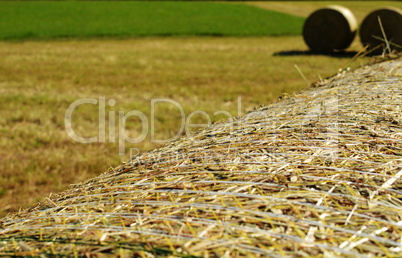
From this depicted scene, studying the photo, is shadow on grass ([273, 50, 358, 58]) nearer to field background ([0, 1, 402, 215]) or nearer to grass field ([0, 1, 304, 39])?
field background ([0, 1, 402, 215])

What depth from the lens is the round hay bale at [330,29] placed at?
50.6ft

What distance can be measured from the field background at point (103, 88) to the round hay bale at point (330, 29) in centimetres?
66

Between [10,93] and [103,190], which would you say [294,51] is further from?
[103,190]

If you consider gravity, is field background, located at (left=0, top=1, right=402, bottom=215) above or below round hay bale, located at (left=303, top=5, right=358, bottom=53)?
below

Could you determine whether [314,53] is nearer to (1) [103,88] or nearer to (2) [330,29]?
(2) [330,29]

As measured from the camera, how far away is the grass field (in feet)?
77.1

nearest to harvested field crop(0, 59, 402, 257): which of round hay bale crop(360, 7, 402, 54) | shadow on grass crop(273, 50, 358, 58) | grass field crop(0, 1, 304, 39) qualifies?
round hay bale crop(360, 7, 402, 54)

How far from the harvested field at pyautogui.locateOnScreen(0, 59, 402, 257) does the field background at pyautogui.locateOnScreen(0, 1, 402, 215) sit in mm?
1855

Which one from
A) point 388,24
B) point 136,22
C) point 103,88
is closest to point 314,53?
point 388,24

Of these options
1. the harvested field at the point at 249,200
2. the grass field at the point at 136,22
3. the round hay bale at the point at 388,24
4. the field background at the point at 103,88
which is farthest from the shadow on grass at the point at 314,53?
the harvested field at the point at 249,200

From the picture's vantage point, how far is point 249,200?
5.40ft

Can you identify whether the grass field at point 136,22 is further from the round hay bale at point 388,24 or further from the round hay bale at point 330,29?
the round hay bale at point 388,24

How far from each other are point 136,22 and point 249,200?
91.7 ft

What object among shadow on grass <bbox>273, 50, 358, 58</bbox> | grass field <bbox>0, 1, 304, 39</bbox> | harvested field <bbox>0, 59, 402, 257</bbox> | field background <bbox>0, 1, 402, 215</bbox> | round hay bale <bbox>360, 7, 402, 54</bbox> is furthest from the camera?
grass field <bbox>0, 1, 304, 39</bbox>
